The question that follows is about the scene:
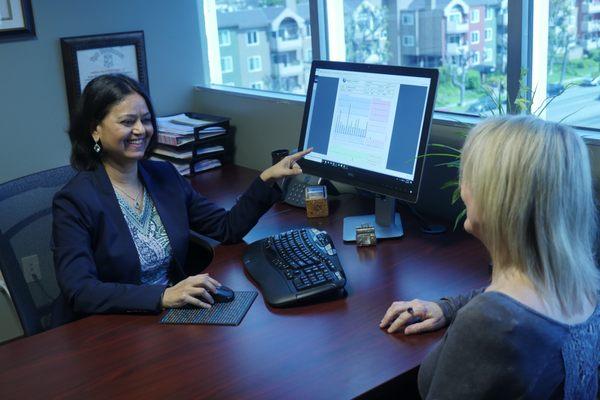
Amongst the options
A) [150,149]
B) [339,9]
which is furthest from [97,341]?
[339,9]

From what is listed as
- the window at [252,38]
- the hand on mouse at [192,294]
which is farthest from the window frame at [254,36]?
the hand on mouse at [192,294]

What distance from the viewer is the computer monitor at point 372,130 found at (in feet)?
6.39

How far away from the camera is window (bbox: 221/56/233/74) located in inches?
134

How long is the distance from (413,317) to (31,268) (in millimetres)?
1149

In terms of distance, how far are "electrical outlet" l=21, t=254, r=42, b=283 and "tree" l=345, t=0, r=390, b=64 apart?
139 centimetres

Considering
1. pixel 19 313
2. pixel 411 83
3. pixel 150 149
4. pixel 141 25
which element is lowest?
pixel 19 313

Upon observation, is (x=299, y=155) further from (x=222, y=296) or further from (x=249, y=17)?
(x=249, y=17)

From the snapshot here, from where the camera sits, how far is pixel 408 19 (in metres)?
2.52

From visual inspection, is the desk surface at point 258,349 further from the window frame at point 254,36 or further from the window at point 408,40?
the window frame at point 254,36

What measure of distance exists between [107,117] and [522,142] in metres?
1.32

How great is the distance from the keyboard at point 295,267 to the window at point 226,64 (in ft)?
5.11

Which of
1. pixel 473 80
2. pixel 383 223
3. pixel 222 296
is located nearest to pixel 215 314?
pixel 222 296

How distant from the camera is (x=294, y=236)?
200 cm

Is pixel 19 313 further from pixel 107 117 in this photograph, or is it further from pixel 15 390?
pixel 107 117
